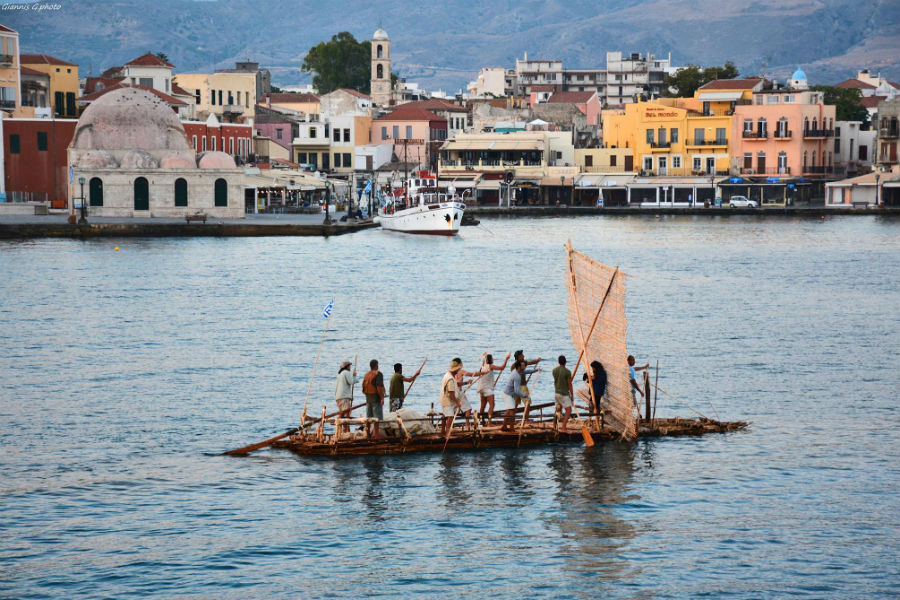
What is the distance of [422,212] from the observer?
9269cm

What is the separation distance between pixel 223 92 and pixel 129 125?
38.3m

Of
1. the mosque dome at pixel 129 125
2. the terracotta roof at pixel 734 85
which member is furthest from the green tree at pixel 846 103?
the mosque dome at pixel 129 125

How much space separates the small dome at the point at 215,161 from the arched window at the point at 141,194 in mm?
3996

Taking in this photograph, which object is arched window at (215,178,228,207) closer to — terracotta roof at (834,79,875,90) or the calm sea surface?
the calm sea surface

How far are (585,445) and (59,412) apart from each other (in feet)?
40.9

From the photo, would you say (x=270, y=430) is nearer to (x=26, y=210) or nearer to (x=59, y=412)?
(x=59, y=412)

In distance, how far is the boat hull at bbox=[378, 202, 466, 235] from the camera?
92500 millimetres

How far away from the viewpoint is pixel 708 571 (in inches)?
818

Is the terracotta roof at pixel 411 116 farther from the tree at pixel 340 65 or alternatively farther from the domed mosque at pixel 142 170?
the domed mosque at pixel 142 170

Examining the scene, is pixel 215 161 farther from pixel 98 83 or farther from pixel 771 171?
pixel 771 171

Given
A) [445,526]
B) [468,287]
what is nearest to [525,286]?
[468,287]

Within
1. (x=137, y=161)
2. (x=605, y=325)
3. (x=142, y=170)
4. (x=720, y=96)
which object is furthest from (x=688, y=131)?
(x=605, y=325)

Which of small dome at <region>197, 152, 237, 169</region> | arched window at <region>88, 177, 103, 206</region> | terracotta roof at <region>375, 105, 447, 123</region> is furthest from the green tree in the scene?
arched window at <region>88, 177, 103, 206</region>

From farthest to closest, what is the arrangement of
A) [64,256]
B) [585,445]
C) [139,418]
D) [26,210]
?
1. [26,210]
2. [64,256]
3. [139,418]
4. [585,445]
